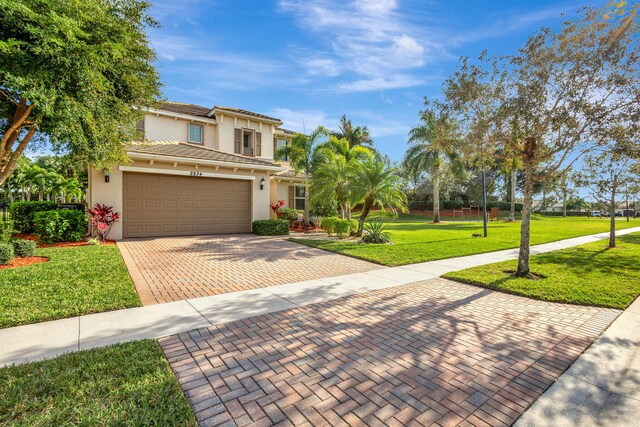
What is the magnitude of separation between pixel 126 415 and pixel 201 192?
12889 millimetres

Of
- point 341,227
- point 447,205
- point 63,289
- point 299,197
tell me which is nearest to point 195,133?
point 299,197

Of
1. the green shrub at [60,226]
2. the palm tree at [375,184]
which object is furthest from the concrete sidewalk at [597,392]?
the green shrub at [60,226]

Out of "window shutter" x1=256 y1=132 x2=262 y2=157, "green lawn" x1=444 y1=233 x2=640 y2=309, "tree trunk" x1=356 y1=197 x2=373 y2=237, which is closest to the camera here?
"green lawn" x1=444 y1=233 x2=640 y2=309

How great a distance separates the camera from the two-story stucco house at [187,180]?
12750 mm

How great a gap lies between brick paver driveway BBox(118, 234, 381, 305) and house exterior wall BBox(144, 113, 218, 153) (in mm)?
8159

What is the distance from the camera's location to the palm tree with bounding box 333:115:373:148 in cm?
3256

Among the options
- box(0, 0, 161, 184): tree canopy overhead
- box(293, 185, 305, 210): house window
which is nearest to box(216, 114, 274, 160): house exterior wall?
box(293, 185, 305, 210): house window

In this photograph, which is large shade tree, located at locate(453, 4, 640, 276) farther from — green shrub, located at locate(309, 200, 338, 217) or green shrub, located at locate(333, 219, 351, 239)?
green shrub, located at locate(309, 200, 338, 217)

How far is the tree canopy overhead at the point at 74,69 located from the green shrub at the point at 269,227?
706 centimetres

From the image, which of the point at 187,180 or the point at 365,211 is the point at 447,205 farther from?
the point at 187,180

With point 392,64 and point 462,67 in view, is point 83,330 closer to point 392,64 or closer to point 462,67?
point 462,67

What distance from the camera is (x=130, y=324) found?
4520mm

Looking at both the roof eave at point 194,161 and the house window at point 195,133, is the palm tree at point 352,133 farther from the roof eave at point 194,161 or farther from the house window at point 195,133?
the roof eave at point 194,161

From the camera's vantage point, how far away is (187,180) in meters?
14.2
